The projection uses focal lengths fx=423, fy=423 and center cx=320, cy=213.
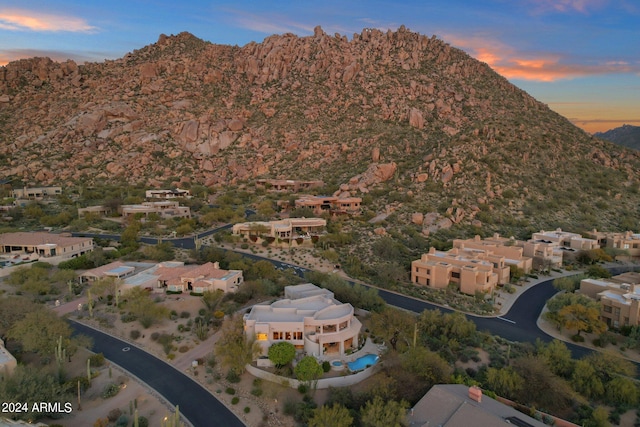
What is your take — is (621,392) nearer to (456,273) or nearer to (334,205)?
(456,273)

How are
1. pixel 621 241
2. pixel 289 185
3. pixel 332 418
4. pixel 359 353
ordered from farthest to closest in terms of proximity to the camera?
pixel 289 185 → pixel 621 241 → pixel 359 353 → pixel 332 418

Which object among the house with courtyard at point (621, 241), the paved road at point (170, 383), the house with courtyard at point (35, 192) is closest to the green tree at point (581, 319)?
the paved road at point (170, 383)

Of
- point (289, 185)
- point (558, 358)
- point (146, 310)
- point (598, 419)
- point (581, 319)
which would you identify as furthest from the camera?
point (289, 185)

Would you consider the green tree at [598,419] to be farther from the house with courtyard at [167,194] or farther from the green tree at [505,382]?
the house with courtyard at [167,194]

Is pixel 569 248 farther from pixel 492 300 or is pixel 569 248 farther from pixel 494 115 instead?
pixel 494 115

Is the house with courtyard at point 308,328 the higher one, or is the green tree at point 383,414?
the house with courtyard at point 308,328

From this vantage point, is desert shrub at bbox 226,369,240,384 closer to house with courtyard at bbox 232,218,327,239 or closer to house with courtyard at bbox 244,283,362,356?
house with courtyard at bbox 244,283,362,356

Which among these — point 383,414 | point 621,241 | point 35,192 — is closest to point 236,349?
point 383,414

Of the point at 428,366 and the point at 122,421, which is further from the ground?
the point at 428,366
